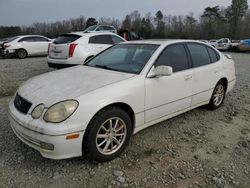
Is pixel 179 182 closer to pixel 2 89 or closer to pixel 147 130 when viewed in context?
pixel 147 130

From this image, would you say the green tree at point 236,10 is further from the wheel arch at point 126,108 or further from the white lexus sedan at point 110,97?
the wheel arch at point 126,108

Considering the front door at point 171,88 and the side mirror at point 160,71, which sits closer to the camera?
the side mirror at point 160,71

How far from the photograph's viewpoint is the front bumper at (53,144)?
8.60 feet

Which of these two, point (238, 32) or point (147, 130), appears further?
point (238, 32)

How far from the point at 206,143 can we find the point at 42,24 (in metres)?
49.0

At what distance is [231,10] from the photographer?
53.0 m

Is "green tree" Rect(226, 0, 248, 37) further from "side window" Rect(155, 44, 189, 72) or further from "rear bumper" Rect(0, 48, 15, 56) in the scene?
"side window" Rect(155, 44, 189, 72)

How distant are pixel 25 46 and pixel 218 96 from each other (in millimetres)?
13167

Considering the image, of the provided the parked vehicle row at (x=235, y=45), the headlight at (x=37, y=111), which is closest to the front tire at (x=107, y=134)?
the headlight at (x=37, y=111)

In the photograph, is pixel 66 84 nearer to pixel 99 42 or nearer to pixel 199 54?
pixel 199 54

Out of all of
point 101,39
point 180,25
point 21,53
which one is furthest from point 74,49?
point 180,25

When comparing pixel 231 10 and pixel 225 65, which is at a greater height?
pixel 231 10

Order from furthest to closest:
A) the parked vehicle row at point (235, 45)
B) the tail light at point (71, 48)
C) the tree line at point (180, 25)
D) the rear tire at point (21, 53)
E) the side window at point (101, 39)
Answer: the tree line at point (180, 25) → the parked vehicle row at point (235, 45) → the rear tire at point (21, 53) → the side window at point (101, 39) → the tail light at point (71, 48)

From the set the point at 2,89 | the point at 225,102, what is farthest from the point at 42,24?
the point at 225,102
